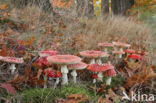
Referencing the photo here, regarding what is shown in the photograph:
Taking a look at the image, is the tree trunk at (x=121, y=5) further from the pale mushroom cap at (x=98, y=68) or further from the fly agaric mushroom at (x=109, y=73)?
the pale mushroom cap at (x=98, y=68)

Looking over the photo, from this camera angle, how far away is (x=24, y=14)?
627 cm

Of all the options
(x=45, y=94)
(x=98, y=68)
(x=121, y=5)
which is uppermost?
(x=121, y=5)

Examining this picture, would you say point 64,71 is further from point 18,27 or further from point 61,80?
point 18,27

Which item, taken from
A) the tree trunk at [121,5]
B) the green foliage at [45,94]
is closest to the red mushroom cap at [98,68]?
the green foliage at [45,94]

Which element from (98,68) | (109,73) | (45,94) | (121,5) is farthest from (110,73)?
(121,5)

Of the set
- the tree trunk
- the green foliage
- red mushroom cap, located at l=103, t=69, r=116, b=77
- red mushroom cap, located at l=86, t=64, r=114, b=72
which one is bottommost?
the green foliage

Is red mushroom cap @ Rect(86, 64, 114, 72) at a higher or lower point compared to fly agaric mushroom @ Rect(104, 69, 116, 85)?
higher

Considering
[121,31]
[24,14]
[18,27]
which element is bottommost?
[121,31]

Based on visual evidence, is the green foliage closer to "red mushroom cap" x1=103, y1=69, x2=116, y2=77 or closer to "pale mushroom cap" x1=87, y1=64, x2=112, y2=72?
"pale mushroom cap" x1=87, y1=64, x2=112, y2=72

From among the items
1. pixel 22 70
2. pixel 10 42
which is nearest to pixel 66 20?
pixel 10 42

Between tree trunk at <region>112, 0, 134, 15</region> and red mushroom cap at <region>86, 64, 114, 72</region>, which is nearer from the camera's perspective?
red mushroom cap at <region>86, 64, 114, 72</region>

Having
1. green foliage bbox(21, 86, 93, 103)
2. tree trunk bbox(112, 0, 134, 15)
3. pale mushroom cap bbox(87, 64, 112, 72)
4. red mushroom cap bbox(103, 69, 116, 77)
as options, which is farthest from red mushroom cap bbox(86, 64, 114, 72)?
tree trunk bbox(112, 0, 134, 15)

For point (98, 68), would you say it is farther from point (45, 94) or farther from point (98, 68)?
point (45, 94)

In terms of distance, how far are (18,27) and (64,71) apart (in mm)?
3729
